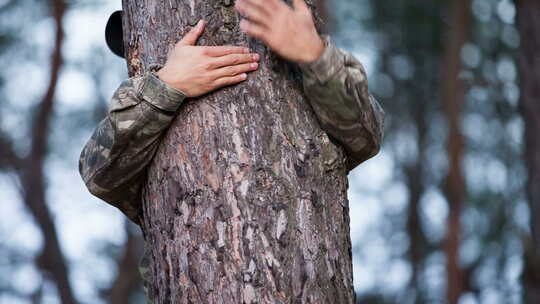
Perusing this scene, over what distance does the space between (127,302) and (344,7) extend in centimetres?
566

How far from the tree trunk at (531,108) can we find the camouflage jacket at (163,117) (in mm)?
3094

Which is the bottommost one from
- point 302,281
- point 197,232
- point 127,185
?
point 302,281

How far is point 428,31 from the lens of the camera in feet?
37.9

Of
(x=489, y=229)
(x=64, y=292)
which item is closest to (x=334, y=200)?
(x=64, y=292)

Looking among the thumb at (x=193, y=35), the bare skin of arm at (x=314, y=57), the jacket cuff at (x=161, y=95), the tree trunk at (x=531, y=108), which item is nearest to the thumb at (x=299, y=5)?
the bare skin of arm at (x=314, y=57)

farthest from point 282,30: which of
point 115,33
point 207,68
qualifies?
point 115,33

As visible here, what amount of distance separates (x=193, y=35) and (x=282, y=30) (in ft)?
0.81

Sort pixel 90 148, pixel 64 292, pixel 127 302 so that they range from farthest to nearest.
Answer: pixel 127 302
pixel 64 292
pixel 90 148

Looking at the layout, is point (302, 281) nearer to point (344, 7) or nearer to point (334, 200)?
point (334, 200)

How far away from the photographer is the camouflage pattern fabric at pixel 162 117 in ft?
5.90

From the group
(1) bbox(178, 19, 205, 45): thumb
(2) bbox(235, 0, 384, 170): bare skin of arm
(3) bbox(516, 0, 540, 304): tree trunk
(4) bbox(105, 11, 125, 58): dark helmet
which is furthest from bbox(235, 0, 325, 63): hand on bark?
(3) bbox(516, 0, 540, 304): tree trunk

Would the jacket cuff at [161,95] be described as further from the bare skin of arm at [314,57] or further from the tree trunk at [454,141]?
the tree trunk at [454,141]

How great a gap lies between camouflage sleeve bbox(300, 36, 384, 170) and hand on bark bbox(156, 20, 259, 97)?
155mm

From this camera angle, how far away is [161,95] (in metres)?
1.85
